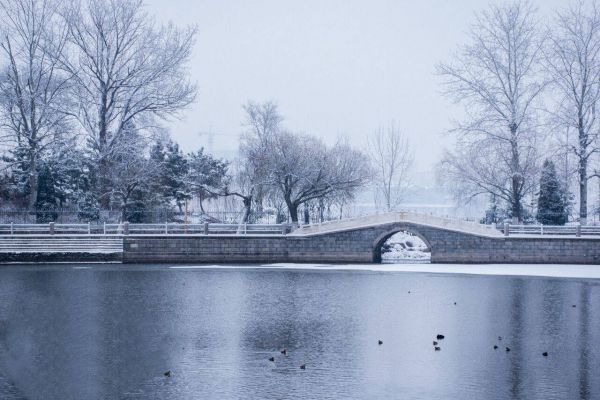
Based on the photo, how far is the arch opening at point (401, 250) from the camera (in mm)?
34750

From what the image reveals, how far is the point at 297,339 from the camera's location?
14805 mm

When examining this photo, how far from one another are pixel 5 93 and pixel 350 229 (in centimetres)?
2089

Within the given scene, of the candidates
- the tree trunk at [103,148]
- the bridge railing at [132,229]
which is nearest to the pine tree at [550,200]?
the bridge railing at [132,229]

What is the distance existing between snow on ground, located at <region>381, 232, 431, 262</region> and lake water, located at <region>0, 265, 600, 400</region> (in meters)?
13.8

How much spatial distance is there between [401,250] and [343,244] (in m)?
9.70

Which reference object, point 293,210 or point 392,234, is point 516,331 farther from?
point 293,210

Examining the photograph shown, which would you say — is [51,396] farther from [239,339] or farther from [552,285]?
[552,285]


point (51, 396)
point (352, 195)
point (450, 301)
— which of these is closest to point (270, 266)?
point (450, 301)

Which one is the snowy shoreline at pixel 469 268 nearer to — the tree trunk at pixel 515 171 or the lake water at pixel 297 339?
the lake water at pixel 297 339

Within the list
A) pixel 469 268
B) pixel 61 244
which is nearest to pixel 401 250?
pixel 469 268

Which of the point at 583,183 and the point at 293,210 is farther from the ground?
the point at 583,183

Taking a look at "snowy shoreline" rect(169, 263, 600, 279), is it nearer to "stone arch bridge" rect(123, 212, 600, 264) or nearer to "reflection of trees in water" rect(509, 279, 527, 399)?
"stone arch bridge" rect(123, 212, 600, 264)

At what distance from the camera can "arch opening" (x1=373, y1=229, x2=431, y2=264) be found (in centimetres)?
3475

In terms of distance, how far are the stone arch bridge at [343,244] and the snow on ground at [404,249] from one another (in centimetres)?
403
